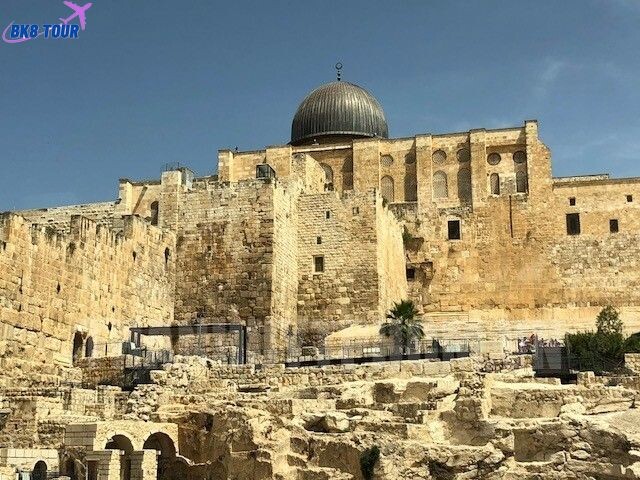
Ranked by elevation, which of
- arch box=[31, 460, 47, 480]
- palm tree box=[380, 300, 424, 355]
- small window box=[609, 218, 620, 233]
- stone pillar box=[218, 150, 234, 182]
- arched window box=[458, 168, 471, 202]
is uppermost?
stone pillar box=[218, 150, 234, 182]

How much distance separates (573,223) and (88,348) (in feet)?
64.1

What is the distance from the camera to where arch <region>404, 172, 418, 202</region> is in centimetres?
4156

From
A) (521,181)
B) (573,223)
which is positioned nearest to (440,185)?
(521,181)

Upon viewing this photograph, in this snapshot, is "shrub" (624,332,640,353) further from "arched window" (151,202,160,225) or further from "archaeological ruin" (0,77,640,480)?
A: "arched window" (151,202,160,225)

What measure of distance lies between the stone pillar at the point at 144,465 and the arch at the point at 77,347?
1015 cm

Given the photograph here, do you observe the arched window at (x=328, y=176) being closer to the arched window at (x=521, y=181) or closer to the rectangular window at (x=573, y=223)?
the arched window at (x=521, y=181)

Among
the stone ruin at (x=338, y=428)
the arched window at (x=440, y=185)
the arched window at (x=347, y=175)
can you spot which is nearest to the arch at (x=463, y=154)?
the arched window at (x=440, y=185)

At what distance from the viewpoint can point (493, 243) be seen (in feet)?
132

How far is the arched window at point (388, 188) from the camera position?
41800 millimetres

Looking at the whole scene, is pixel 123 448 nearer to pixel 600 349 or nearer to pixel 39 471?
Result: pixel 39 471

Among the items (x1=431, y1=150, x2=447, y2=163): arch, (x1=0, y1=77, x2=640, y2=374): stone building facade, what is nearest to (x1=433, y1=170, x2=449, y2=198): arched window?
(x1=0, y1=77, x2=640, y2=374): stone building facade

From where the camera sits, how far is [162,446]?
21797 mm

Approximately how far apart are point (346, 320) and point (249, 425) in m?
14.6

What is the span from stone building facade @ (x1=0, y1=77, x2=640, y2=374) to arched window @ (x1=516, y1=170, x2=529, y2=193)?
2.2 inches
